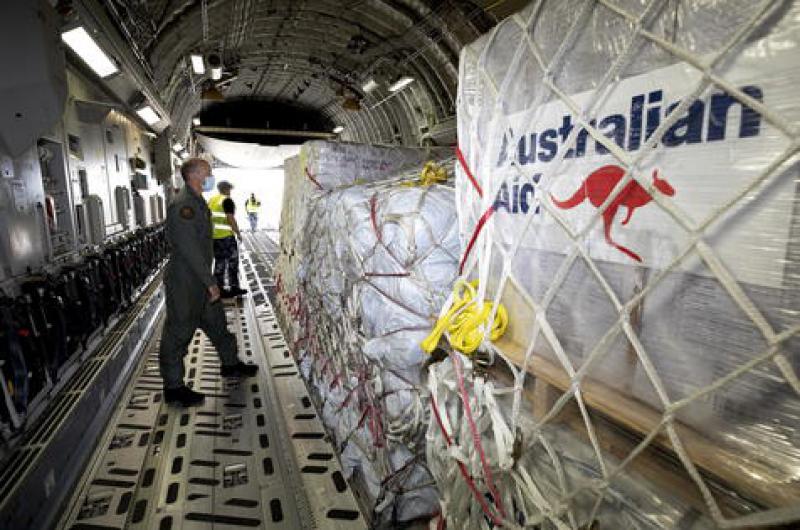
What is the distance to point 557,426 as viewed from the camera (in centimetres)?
141

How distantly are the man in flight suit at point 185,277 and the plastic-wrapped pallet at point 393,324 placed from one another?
137cm

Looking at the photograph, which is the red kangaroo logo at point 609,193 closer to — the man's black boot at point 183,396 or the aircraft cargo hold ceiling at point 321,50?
the man's black boot at point 183,396

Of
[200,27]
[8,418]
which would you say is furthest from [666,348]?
[200,27]

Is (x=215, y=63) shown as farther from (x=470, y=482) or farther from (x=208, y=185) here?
(x=470, y=482)

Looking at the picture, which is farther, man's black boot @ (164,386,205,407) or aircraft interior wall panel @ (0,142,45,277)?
man's black boot @ (164,386,205,407)

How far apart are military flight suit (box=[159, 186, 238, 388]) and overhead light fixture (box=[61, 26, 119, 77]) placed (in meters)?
1.73

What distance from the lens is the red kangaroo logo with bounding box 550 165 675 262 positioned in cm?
104

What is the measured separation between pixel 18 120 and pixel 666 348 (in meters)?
3.81

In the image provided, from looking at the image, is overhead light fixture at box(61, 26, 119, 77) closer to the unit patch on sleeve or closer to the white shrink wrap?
the unit patch on sleeve

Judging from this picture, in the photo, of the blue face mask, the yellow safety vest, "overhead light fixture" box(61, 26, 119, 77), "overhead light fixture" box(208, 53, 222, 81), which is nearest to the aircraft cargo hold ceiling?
"overhead light fixture" box(208, 53, 222, 81)

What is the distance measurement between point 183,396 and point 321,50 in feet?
34.5

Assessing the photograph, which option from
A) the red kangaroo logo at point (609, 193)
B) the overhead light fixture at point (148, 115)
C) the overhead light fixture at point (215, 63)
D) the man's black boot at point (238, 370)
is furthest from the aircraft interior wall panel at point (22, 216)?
the overhead light fixture at point (215, 63)

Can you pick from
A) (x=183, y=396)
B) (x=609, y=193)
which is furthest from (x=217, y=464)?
(x=609, y=193)

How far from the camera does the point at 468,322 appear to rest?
172 centimetres
